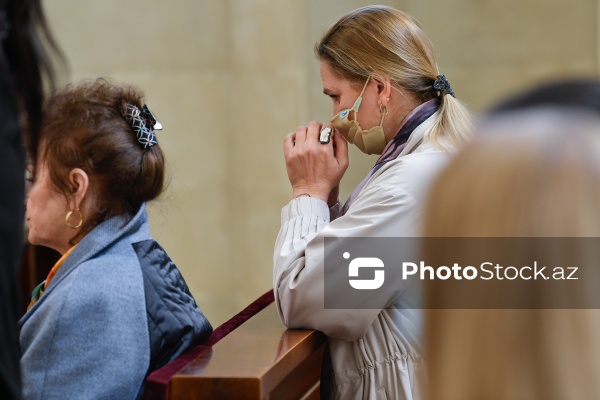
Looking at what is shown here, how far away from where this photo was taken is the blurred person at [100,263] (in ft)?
7.04

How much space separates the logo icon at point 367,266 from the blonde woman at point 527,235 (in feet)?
5.69

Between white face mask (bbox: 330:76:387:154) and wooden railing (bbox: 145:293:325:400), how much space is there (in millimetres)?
648

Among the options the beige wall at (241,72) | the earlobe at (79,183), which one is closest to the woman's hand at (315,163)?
the earlobe at (79,183)

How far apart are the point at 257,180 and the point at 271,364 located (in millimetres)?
4080

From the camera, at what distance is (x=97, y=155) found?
245 centimetres

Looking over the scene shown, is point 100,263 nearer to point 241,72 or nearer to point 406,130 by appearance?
point 406,130

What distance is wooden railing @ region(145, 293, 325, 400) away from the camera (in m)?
1.94

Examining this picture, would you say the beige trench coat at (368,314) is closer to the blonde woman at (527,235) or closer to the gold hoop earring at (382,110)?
the gold hoop earring at (382,110)

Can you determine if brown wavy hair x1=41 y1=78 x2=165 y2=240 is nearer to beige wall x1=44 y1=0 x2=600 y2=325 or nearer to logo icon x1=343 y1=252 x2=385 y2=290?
logo icon x1=343 y1=252 x2=385 y2=290

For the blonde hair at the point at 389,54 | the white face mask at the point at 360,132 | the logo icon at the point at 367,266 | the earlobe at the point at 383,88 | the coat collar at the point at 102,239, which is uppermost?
the blonde hair at the point at 389,54

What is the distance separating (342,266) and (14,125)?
1424 millimetres

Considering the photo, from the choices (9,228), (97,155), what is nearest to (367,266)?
(97,155)

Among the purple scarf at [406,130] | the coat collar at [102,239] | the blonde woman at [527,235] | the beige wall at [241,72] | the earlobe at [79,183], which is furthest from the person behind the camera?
the beige wall at [241,72]

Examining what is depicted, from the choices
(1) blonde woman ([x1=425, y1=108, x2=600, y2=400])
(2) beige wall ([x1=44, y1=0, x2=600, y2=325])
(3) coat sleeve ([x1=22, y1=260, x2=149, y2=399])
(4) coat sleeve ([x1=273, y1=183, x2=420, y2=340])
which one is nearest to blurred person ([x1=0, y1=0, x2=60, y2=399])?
(1) blonde woman ([x1=425, y1=108, x2=600, y2=400])
